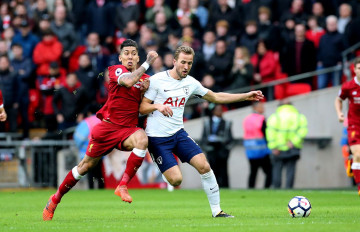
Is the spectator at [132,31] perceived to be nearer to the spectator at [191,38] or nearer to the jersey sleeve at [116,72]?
the spectator at [191,38]

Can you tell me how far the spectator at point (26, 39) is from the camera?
24.4m

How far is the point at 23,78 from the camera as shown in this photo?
2334cm

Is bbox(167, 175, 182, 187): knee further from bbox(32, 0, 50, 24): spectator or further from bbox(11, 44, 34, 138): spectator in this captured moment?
bbox(32, 0, 50, 24): spectator

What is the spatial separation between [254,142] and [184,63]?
1011cm

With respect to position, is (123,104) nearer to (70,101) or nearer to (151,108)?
(151,108)

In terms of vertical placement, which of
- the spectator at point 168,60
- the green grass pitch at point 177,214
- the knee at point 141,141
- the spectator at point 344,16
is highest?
the spectator at point 344,16

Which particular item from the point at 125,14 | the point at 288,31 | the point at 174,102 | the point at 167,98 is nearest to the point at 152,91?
the point at 167,98

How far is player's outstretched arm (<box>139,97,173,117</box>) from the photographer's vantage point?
35.3 feet

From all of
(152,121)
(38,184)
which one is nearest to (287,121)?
(38,184)

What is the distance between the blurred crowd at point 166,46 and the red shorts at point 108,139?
33.4 feet

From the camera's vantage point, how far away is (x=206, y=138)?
22.2 meters

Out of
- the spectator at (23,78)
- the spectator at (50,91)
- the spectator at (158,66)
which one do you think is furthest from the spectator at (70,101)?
the spectator at (158,66)

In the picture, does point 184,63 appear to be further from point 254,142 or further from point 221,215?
point 254,142

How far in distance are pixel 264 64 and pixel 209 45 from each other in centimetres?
172
